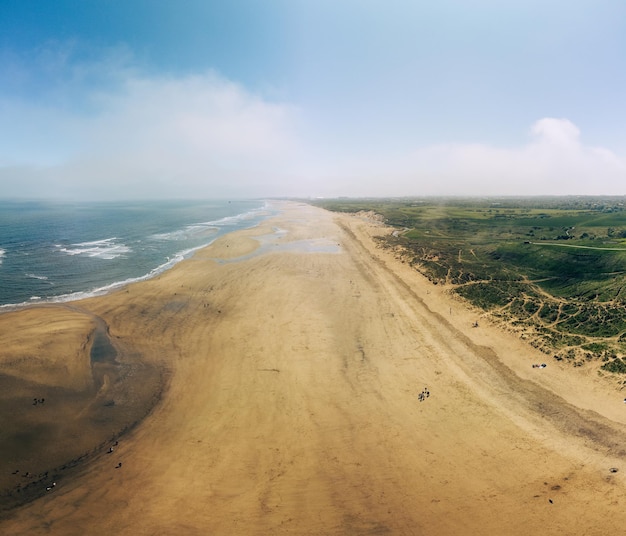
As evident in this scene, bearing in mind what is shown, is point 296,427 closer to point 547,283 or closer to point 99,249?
point 547,283

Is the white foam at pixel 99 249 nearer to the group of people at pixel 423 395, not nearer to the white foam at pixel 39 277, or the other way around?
the white foam at pixel 39 277

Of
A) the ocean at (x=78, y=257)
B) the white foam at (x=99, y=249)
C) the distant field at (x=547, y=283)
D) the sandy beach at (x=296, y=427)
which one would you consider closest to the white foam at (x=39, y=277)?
the ocean at (x=78, y=257)

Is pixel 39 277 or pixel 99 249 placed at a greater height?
pixel 99 249

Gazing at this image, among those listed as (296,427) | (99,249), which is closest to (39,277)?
→ (99,249)

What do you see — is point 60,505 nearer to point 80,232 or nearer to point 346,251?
point 346,251

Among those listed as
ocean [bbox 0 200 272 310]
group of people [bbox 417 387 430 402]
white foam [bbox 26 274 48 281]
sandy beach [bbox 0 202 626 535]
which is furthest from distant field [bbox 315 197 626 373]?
white foam [bbox 26 274 48 281]

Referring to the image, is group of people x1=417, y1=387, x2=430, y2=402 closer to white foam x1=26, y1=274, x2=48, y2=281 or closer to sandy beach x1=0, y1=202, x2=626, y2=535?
sandy beach x1=0, y1=202, x2=626, y2=535
